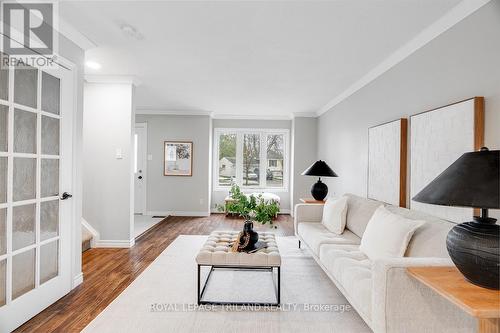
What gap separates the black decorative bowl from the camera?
1.17m

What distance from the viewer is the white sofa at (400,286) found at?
1533 mm

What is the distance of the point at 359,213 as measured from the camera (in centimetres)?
312

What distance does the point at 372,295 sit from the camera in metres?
1.63

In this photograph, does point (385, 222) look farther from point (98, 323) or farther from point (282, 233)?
point (282, 233)

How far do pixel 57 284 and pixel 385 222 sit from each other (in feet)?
9.62

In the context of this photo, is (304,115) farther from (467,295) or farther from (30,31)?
(467,295)

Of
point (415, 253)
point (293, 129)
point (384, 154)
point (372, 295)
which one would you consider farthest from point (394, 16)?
point (293, 129)

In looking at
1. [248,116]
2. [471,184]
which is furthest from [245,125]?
[471,184]

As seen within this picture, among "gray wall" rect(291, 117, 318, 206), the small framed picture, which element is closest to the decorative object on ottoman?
"gray wall" rect(291, 117, 318, 206)

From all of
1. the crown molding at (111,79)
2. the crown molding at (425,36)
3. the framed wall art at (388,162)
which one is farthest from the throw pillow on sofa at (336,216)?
the crown molding at (111,79)

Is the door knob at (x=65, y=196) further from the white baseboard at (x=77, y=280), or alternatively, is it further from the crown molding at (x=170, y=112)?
the crown molding at (x=170, y=112)

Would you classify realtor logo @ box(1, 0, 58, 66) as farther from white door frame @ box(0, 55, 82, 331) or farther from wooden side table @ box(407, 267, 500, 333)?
wooden side table @ box(407, 267, 500, 333)

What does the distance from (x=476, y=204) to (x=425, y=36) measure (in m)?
1.92

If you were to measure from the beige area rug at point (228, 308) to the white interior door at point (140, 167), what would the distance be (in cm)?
353
